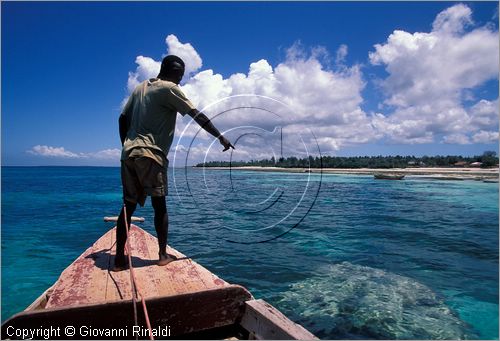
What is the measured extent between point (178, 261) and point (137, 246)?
130 cm

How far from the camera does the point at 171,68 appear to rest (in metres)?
4.18

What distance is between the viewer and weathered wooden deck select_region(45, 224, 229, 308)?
3391 mm

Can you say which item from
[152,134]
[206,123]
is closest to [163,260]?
[152,134]

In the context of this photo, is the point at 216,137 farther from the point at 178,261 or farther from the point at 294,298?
the point at 294,298

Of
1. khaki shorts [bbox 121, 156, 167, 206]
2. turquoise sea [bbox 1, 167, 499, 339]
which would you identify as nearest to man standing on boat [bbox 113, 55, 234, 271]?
khaki shorts [bbox 121, 156, 167, 206]

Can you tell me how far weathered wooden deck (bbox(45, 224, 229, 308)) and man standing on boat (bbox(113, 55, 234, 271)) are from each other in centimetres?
32

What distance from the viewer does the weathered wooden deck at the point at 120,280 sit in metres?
3.39

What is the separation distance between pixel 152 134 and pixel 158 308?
1933mm

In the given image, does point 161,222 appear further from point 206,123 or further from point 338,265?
point 338,265

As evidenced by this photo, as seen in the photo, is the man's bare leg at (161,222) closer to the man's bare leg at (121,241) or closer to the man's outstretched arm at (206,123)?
the man's bare leg at (121,241)

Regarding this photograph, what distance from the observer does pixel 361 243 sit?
11969 millimetres

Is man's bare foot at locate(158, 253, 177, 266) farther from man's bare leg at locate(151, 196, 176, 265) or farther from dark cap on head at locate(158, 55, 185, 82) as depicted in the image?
dark cap on head at locate(158, 55, 185, 82)

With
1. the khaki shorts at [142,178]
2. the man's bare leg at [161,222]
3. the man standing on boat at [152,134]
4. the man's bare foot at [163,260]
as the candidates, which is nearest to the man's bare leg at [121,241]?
the man standing on boat at [152,134]

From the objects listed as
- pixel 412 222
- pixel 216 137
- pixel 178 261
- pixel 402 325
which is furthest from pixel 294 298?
pixel 412 222
